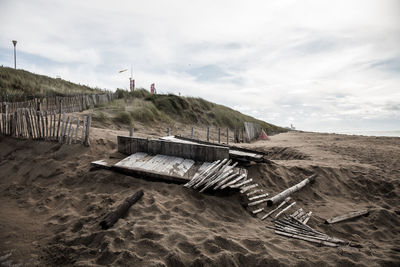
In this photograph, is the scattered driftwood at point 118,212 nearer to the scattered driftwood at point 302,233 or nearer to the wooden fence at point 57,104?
the scattered driftwood at point 302,233

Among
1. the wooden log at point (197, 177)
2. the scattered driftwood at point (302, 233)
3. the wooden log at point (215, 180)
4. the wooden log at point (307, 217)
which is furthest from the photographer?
the wooden log at point (197, 177)

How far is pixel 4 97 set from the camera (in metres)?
12.7

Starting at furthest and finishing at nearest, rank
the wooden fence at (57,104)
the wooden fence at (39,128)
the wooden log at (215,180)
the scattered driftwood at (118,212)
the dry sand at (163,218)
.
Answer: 1. the wooden fence at (57,104)
2. the wooden fence at (39,128)
3. the wooden log at (215,180)
4. the scattered driftwood at (118,212)
5. the dry sand at (163,218)

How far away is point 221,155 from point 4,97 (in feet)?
45.0

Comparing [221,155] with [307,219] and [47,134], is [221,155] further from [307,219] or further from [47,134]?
[47,134]

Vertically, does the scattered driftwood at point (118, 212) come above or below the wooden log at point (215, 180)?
below

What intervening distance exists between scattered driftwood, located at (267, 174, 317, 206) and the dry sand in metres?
0.16

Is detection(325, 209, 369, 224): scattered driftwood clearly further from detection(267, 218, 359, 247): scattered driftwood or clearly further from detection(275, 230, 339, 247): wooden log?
detection(275, 230, 339, 247): wooden log

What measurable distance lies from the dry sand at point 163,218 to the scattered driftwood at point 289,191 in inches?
6.1

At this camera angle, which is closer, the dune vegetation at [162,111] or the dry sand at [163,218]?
the dry sand at [163,218]

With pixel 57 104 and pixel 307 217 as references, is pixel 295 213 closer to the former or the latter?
pixel 307 217

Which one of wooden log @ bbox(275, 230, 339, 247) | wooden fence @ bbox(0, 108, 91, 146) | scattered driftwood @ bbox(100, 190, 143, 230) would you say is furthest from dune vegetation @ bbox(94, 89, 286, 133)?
wooden log @ bbox(275, 230, 339, 247)

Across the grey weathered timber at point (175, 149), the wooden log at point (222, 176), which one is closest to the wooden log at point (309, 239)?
the wooden log at point (222, 176)

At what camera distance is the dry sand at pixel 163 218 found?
262cm
